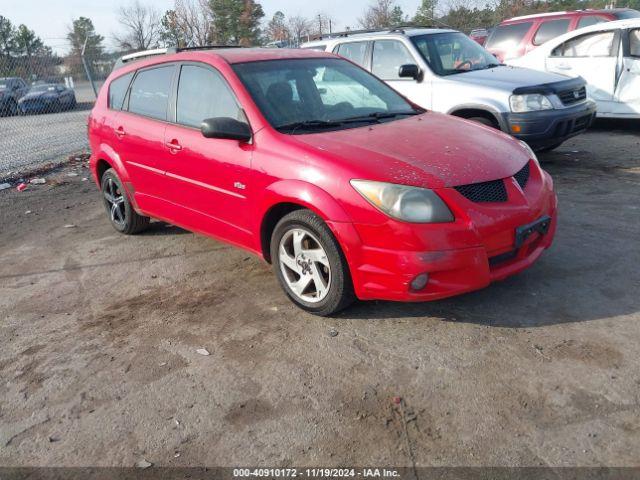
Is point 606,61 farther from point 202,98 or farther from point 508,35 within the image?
point 202,98

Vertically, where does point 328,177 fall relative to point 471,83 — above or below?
below

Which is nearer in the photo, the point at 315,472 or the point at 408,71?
the point at 315,472

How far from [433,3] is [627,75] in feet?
112

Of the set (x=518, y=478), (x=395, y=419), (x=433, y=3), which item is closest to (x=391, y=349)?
(x=395, y=419)

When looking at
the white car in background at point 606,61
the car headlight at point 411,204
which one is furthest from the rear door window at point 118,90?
the white car in background at point 606,61

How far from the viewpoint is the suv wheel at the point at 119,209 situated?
5609 millimetres

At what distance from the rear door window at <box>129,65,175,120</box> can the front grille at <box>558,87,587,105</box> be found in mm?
4741

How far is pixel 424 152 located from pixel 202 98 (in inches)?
74.6

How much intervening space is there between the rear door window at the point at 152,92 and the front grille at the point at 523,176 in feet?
9.44

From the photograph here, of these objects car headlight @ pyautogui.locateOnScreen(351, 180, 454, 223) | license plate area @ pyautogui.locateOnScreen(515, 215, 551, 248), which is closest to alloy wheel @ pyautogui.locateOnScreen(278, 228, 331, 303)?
car headlight @ pyautogui.locateOnScreen(351, 180, 454, 223)

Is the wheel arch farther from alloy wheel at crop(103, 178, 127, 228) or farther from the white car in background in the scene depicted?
the white car in background

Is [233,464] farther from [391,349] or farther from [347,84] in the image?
[347,84]

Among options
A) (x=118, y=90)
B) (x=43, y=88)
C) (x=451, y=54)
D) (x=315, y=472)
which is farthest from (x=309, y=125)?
(x=43, y=88)

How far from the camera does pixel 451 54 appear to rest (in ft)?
25.0
